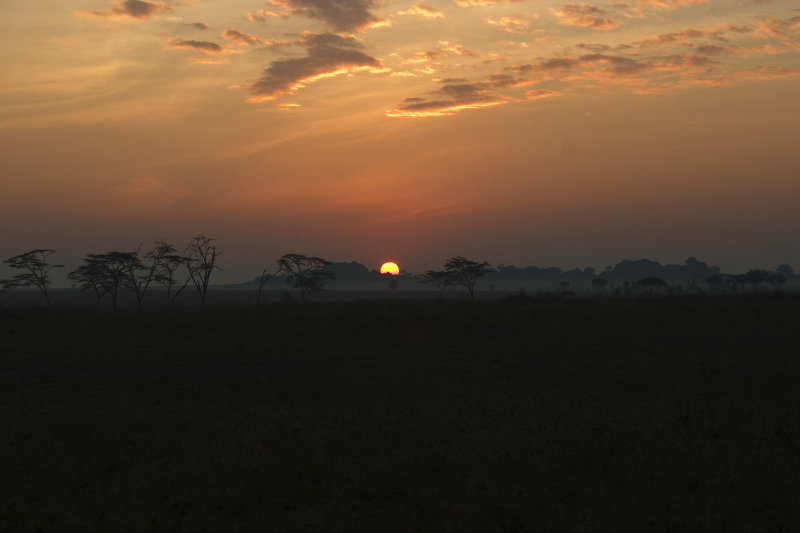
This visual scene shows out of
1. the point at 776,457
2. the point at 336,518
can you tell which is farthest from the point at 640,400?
the point at 336,518

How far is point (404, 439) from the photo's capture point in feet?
50.6

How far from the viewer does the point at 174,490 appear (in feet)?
41.2

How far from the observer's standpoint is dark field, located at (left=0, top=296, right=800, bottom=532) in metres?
11.7

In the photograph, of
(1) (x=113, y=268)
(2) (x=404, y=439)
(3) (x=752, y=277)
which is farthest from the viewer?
(3) (x=752, y=277)

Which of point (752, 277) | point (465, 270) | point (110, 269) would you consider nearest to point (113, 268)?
point (110, 269)

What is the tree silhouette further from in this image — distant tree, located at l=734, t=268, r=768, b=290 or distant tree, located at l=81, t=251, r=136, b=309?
distant tree, located at l=734, t=268, r=768, b=290

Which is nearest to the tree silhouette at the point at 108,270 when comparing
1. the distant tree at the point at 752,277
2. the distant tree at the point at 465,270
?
the distant tree at the point at 465,270

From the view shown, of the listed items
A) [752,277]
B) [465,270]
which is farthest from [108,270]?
[752,277]

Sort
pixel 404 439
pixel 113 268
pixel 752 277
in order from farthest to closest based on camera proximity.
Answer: pixel 752 277 < pixel 113 268 < pixel 404 439

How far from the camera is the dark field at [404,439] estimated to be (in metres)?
11.7

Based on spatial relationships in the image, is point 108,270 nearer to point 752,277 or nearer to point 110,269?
point 110,269

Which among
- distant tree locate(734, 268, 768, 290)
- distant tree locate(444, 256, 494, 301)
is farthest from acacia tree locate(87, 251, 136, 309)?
distant tree locate(734, 268, 768, 290)

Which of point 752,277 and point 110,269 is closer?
point 110,269

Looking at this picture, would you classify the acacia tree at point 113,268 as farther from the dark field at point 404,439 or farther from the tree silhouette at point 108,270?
the dark field at point 404,439
